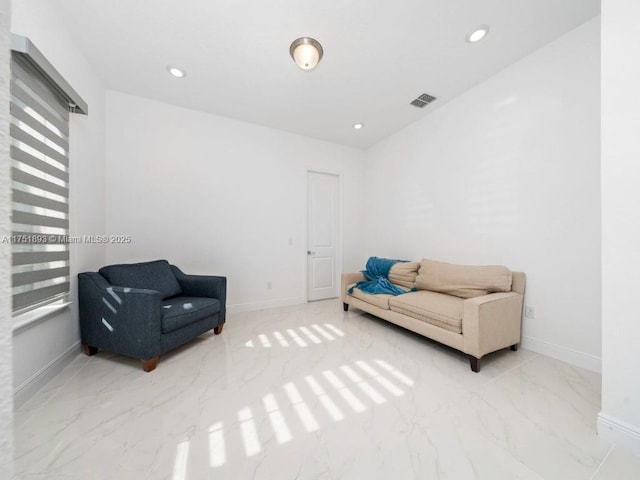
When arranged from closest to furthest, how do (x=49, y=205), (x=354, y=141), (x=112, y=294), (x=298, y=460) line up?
(x=298, y=460), (x=49, y=205), (x=112, y=294), (x=354, y=141)

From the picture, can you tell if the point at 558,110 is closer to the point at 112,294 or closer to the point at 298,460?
the point at 298,460

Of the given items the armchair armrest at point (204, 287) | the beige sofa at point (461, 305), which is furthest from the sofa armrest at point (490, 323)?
the armchair armrest at point (204, 287)

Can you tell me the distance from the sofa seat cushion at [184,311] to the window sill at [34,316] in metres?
0.72

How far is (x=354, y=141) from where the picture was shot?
14.5 ft

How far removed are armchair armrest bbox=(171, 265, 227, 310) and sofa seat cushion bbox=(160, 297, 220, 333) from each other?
0.10m

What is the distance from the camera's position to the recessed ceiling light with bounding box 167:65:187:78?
8.47ft

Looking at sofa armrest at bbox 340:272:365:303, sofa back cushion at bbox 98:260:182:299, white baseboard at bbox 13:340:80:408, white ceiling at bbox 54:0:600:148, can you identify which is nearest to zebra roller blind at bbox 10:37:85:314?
sofa back cushion at bbox 98:260:182:299

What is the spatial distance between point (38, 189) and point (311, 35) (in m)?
2.44

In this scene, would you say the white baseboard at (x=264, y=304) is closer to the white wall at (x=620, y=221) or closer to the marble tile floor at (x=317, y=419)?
the marble tile floor at (x=317, y=419)

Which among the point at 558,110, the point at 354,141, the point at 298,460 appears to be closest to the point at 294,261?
the point at 354,141

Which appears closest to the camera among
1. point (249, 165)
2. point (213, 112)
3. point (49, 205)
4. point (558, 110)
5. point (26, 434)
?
point (26, 434)

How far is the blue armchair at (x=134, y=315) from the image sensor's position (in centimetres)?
204

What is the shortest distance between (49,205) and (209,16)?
193 cm

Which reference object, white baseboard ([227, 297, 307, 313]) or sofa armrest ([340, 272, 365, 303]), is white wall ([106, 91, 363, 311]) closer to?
white baseboard ([227, 297, 307, 313])
